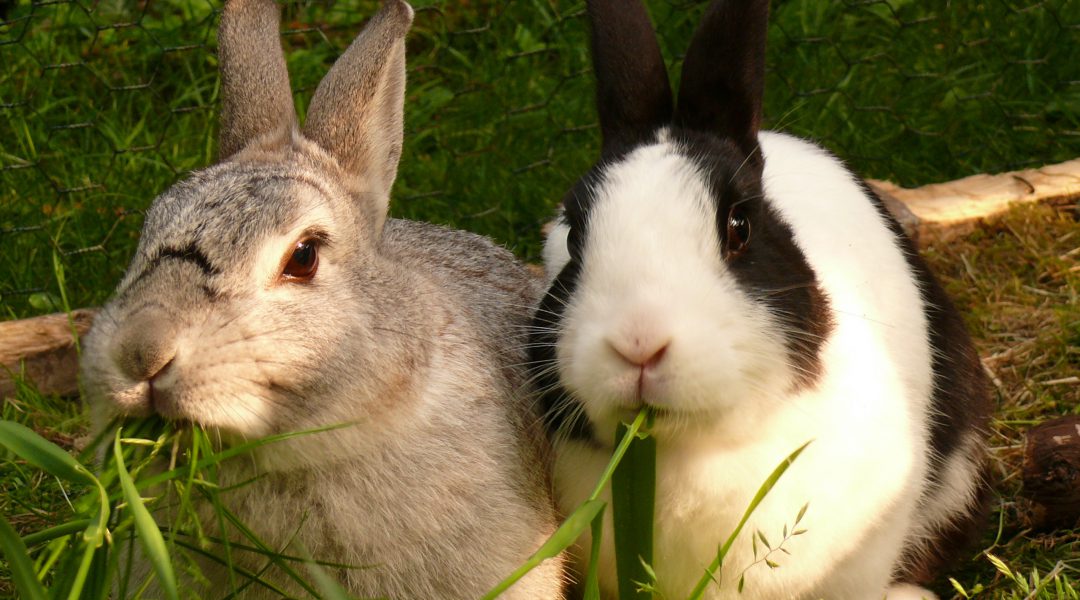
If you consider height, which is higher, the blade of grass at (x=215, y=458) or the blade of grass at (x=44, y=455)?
the blade of grass at (x=44, y=455)

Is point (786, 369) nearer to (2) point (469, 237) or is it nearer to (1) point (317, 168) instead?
(1) point (317, 168)

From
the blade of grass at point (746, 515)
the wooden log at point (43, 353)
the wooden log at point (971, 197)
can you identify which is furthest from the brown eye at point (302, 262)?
the wooden log at point (971, 197)

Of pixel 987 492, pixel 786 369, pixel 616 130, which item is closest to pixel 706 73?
pixel 616 130

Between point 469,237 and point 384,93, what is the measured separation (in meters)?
0.83

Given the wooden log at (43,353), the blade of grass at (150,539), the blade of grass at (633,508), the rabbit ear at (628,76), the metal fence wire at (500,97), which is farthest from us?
the metal fence wire at (500,97)

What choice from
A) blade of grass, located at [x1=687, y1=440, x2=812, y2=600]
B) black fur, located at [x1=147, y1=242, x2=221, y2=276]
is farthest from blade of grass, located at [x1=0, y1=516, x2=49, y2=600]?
blade of grass, located at [x1=687, y1=440, x2=812, y2=600]

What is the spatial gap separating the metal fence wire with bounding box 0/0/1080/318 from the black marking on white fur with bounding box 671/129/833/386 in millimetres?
1946

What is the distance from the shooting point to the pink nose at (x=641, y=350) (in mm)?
2461

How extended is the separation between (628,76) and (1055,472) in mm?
1367

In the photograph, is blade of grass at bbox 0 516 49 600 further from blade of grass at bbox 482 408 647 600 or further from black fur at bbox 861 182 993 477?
black fur at bbox 861 182 993 477

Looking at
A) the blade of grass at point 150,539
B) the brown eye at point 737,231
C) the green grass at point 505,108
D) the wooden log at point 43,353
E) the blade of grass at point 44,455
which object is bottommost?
the wooden log at point 43,353

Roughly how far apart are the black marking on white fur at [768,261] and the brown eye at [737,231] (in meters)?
0.01

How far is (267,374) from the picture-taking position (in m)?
2.49

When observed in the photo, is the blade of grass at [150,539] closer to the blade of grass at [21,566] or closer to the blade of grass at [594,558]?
the blade of grass at [21,566]
